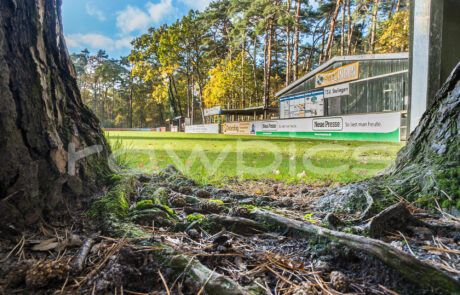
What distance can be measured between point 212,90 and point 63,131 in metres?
33.5

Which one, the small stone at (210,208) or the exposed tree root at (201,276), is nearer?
the exposed tree root at (201,276)

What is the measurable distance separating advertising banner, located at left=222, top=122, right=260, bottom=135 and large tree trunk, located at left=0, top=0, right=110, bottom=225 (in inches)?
782

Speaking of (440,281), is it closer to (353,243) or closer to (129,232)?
(353,243)

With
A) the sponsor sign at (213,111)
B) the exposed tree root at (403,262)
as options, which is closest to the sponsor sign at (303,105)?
the sponsor sign at (213,111)

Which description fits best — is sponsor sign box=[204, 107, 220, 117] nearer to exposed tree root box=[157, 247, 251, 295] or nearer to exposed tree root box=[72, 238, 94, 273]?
exposed tree root box=[72, 238, 94, 273]

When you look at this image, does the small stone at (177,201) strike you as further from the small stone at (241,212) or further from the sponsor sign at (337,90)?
the sponsor sign at (337,90)

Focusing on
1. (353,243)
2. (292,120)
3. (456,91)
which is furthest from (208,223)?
(292,120)

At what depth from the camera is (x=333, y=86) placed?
1670 cm

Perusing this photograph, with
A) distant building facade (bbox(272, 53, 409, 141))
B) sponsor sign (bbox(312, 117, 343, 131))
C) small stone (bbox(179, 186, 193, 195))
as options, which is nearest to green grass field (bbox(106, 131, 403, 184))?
small stone (bbox(179, 186, 193, 195))

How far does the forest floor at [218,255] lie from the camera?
86 cm

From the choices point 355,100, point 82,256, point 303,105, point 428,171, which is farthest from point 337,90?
point 82,256

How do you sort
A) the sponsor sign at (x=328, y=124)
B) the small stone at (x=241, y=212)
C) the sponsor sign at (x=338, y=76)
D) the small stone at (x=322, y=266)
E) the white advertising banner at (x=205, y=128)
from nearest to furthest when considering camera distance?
the small stone at (x=322, y=266) → the small stone at (x=241, y=212) → the sponsor sign at (x=328, y=124) → the sponsor sign at (x=338, y=76) → the white advertising banner at (x=205, y=128)

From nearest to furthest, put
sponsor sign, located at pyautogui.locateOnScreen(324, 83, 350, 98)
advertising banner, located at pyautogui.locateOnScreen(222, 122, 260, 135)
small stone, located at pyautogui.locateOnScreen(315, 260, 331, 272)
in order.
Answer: small stone, located at pyautogui.locateOnScreen(315, 260, 331, 272), sponsor sign, located at pyautogui.locateOnScreen(324, 83, 350, 98), advertising banner, located at pyautogui.locateOnScreen(222, 122, 260, 135)

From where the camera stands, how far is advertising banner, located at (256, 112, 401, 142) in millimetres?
10633
